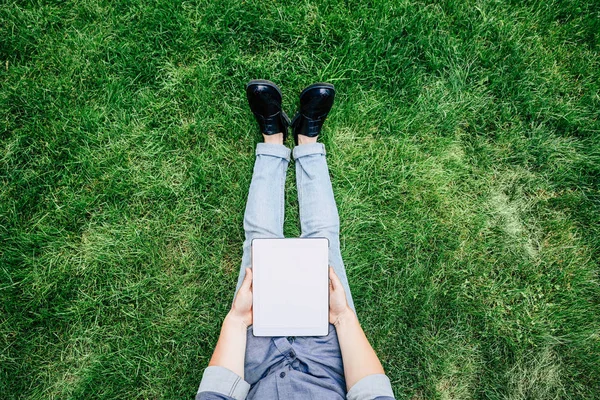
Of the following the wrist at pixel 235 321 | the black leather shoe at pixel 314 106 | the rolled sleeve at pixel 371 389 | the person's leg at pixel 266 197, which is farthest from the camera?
the black leather shoe at pixel 314 106

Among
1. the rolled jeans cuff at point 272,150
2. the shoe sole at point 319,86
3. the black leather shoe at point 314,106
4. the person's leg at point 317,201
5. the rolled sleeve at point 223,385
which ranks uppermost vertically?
the shoe sole at point 319,86

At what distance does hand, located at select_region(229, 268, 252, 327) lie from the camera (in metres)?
2.24

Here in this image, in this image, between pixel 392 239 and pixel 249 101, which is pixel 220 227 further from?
pixel 392 239

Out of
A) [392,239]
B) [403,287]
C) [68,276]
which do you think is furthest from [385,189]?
[68,276]

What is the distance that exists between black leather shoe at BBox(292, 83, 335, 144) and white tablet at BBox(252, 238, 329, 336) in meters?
0.85

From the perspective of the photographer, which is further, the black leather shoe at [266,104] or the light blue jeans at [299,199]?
the black leather shoe at [266,104]

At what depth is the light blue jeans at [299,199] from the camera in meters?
2.42

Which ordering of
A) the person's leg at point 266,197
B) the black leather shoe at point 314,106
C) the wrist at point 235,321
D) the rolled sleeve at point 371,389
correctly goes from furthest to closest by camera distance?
the black leather shoe at point 314,106, the person's leg at point 266,197, the wrist at point 235,321, the rolled sleeve at point 371,389

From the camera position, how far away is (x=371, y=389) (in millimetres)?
1897

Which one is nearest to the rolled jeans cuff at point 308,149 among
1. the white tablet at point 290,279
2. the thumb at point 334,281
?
the white tablet at point 290,279

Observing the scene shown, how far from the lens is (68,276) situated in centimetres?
264

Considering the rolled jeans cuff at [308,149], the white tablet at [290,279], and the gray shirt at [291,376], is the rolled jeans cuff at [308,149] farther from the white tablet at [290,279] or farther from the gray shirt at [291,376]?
the gray shirt at [291,376]

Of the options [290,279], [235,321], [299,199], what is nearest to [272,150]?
[299,199]

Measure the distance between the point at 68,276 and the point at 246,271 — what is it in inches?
53.7
